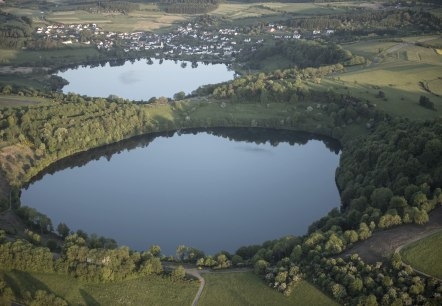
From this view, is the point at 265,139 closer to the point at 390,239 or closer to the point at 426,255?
the point at 390,239

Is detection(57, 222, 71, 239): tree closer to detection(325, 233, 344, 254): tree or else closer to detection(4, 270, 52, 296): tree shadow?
detection(4, 270, 52, 296): tree shadow

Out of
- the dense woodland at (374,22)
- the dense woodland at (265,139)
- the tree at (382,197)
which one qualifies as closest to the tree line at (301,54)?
the dense woodland at (265,139)

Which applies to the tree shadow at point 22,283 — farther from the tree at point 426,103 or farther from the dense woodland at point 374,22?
the dense woodland at point 374,22

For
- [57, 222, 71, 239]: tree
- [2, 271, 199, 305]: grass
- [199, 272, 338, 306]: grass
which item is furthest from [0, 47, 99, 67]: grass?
[199, 272, 338, 306]: grass

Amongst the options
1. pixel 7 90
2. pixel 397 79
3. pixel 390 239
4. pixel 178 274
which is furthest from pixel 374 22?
pixel 178 274

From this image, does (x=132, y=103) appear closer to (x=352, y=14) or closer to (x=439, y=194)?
(x=439, y=194)

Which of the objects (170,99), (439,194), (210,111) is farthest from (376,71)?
(439,194)
